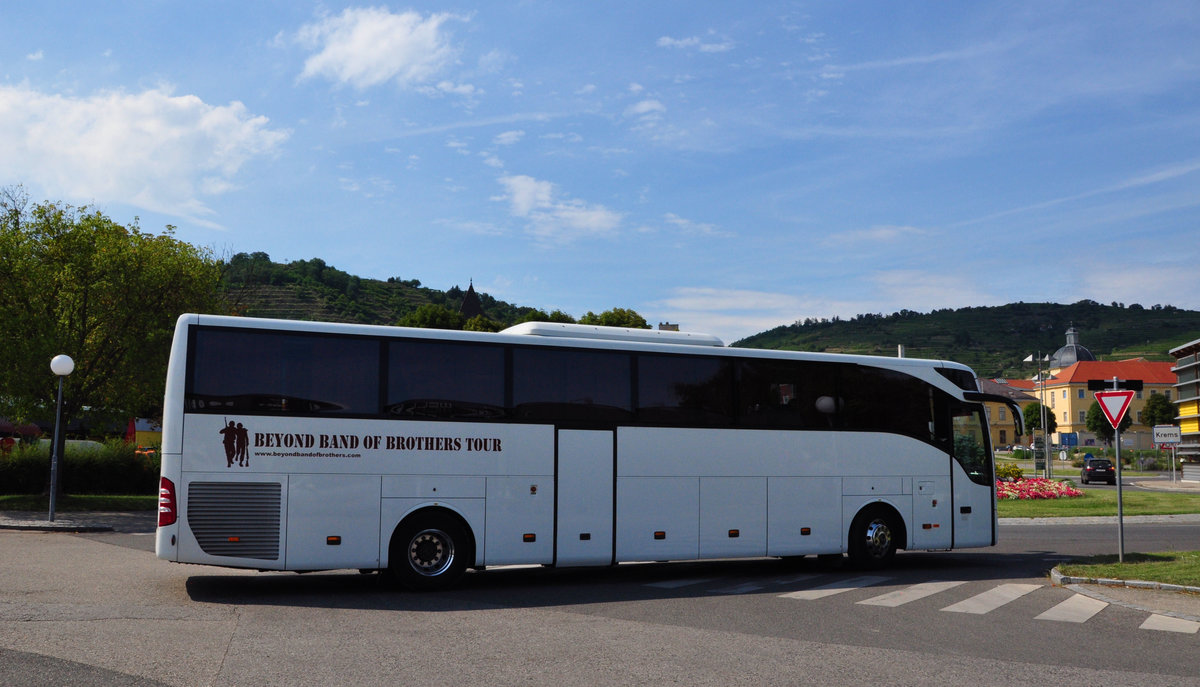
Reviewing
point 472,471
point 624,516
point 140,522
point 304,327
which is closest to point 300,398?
point 304,327

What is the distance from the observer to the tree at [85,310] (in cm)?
2620

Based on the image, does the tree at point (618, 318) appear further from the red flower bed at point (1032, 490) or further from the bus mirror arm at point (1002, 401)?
the bus mirror arm at point (1002, 401)

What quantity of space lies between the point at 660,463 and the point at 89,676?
8.01 meters

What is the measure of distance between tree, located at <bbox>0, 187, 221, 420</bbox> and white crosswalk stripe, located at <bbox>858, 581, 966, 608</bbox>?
885 inches

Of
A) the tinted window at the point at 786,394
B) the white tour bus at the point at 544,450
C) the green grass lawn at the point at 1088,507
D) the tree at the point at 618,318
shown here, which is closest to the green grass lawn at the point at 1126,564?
the green grass lawn at the point at 1088,507

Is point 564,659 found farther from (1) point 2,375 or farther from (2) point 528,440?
(1) point 2,375

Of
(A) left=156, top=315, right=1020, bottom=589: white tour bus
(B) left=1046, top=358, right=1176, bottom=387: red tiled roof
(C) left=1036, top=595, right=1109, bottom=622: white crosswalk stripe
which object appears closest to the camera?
(C) left=1036, top=595, right=1109, bottom=622: white crosswalk stripe

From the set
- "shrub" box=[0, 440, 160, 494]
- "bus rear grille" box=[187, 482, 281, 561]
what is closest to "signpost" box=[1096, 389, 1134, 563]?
"bus rear grille" box=[187, 482, 281, 561]

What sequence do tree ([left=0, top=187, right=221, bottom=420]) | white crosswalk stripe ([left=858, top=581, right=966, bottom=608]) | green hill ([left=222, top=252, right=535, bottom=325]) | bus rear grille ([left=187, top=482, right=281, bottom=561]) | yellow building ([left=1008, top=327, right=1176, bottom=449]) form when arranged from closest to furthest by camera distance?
bus rear grille ([left=187, top=482, right=281, bottom=561]) < white crosswalk stripe ([left=858, top=581, right=966, bottom=608]) < tree ([left=0, top=187, right=221, bottom=420]) < green hill ([left=222, top=252, right=535, bottom=325]) < yellow building ([left=1008, top=327, right=1176, bottom=449])

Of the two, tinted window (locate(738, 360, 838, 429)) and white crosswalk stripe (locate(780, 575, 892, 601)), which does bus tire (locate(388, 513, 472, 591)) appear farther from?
tinted window (locate(738, 360, 838, 429))

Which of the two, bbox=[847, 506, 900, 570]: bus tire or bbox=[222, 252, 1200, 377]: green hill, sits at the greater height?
bbox=[222, 252, 1200, 377]: green hill

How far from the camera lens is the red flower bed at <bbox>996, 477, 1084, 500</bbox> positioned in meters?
32.6

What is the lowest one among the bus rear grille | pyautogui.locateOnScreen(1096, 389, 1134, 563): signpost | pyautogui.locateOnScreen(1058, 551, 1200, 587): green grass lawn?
pyautogui.locateOnScreen(1058, 551, 1200, 587): green grass lawn

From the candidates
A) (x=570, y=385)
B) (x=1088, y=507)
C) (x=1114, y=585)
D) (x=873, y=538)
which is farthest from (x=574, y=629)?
(x=1088, y=507)
